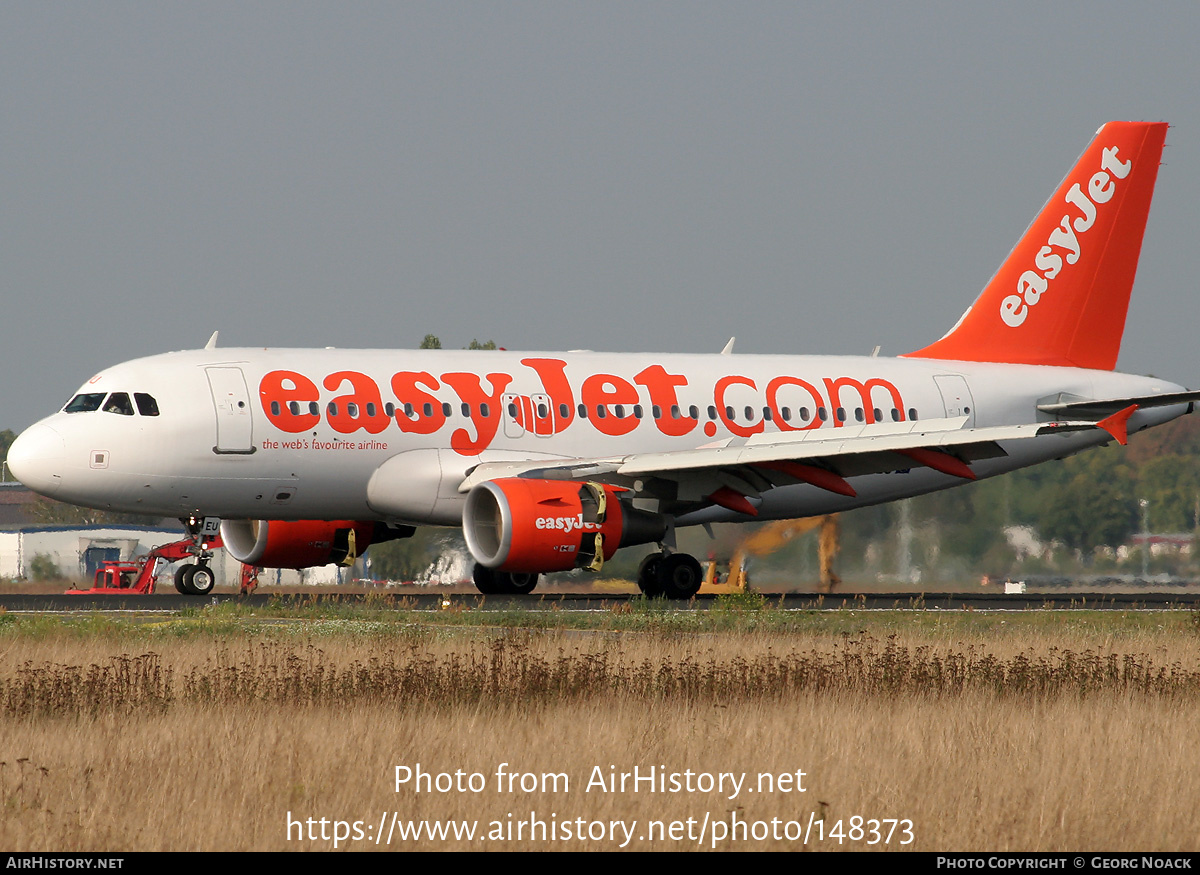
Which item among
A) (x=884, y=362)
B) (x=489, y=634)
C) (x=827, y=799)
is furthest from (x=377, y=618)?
(x=884, y=362)

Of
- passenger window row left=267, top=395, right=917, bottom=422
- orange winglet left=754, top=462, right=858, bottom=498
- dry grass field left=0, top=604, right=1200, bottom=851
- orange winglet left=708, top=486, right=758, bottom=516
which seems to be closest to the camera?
dry grass field left=0, top=604, right=1200, bottom=851

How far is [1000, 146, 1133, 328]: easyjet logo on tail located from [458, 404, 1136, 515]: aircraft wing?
242 inches

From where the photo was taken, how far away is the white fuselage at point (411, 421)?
2402cm

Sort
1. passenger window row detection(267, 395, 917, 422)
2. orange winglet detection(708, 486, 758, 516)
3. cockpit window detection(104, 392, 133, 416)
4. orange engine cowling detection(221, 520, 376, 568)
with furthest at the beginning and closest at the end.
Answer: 1. orange engine cowling detection(221, 520, 376, 568)
2. orange winglet detection(708, 486, 758, 516)
3. passenger window row detection(267, 395, 917, 422)
4. cockpit window detection(104, 392, 133, 416)

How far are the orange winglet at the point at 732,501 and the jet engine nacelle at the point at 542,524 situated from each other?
2.02 meters

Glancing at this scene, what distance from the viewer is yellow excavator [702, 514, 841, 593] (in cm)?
3061

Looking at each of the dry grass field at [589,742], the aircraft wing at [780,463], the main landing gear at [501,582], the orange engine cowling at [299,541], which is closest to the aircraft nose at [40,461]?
the orange engine cowling at [299,541]

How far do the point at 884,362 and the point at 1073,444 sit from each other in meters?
3.94

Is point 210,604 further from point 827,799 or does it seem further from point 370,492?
point 827,799

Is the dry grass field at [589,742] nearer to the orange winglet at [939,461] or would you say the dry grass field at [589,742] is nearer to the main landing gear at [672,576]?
the orange winglet at [939,461]

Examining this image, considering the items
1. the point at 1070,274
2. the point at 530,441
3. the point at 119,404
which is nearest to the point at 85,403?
the point at 119,404

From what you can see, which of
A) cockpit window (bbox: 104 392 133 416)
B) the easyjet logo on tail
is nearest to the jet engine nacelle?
cockpit window (bbox: 104 392 133 416)

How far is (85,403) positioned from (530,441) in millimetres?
6972

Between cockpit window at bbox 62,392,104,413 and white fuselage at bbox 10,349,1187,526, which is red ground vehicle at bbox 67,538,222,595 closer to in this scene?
white fuselage at bbox 10,349,1187,526
